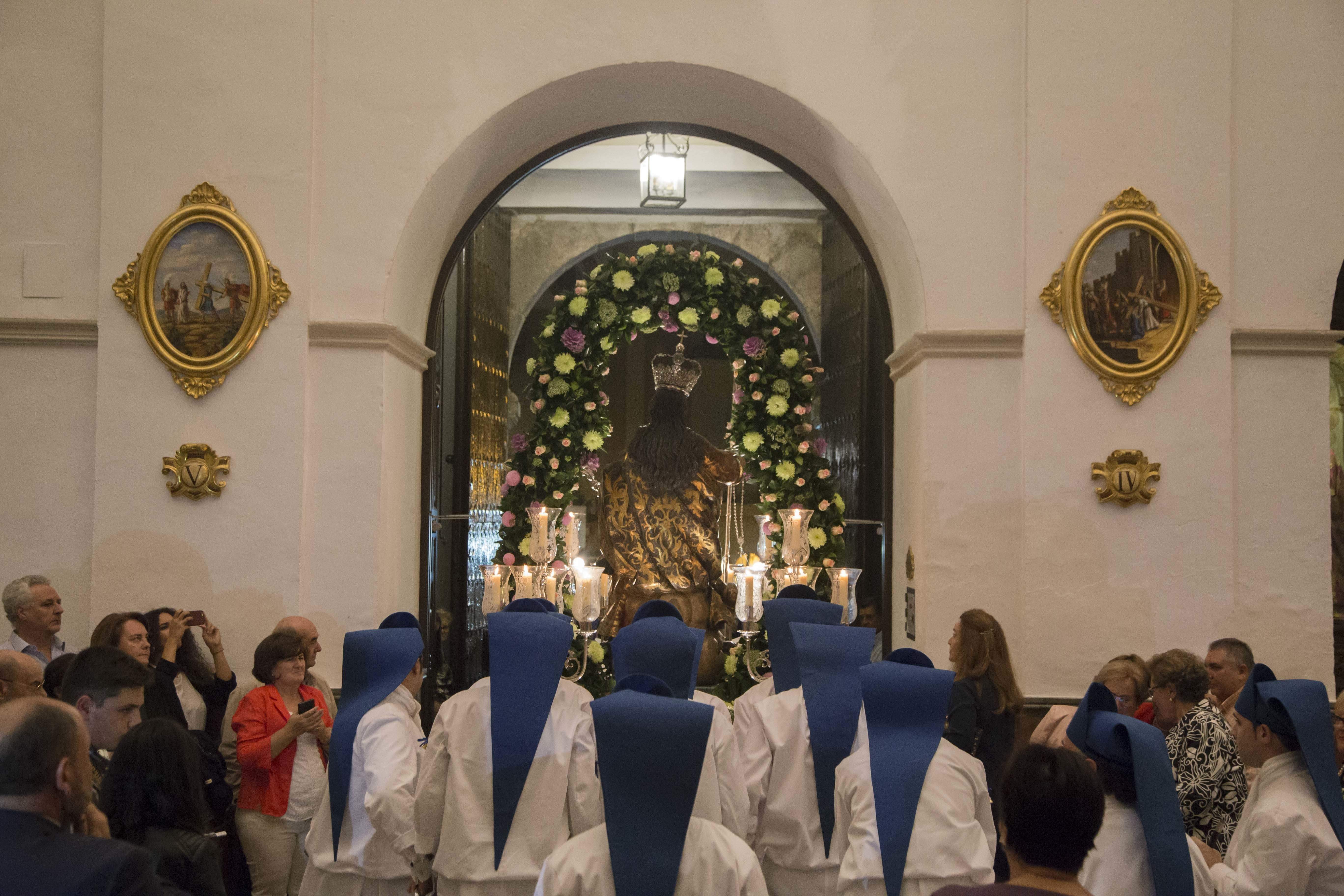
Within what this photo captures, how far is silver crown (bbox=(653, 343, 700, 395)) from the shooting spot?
33.9 feet

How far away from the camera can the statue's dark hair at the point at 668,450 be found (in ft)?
33.5

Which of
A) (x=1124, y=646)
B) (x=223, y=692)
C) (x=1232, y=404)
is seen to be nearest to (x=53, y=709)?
(x=223, y=692)

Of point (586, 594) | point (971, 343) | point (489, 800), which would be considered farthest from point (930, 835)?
point (971, 343)

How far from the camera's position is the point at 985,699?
16.9ft

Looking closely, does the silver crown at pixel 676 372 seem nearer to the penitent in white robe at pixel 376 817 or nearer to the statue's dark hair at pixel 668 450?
the statue's dark hair at pixel 668 450

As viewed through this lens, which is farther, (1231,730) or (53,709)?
(1231,730)

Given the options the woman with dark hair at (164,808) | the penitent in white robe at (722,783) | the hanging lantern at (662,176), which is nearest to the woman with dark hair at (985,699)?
the penitent in white robe at (722,783)

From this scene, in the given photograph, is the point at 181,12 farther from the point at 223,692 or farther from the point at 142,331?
the point at 223,692

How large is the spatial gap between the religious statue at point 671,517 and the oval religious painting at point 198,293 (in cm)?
381

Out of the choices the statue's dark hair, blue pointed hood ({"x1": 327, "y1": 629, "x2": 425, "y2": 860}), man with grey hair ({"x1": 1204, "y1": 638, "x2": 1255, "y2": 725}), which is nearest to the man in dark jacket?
blue pointed hood ({"x1": 327, "y1": 629, "x2": 425, "y2": 860})

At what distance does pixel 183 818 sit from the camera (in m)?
→ 3.00

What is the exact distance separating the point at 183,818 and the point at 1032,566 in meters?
5.48

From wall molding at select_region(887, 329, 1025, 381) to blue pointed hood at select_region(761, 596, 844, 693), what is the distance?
90.9 inches

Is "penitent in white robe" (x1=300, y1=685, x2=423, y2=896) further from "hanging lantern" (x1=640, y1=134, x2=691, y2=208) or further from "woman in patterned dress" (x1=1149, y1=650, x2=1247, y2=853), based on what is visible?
"hanging lantern" (x1=640, y1=134, x2=691, y2=208)
